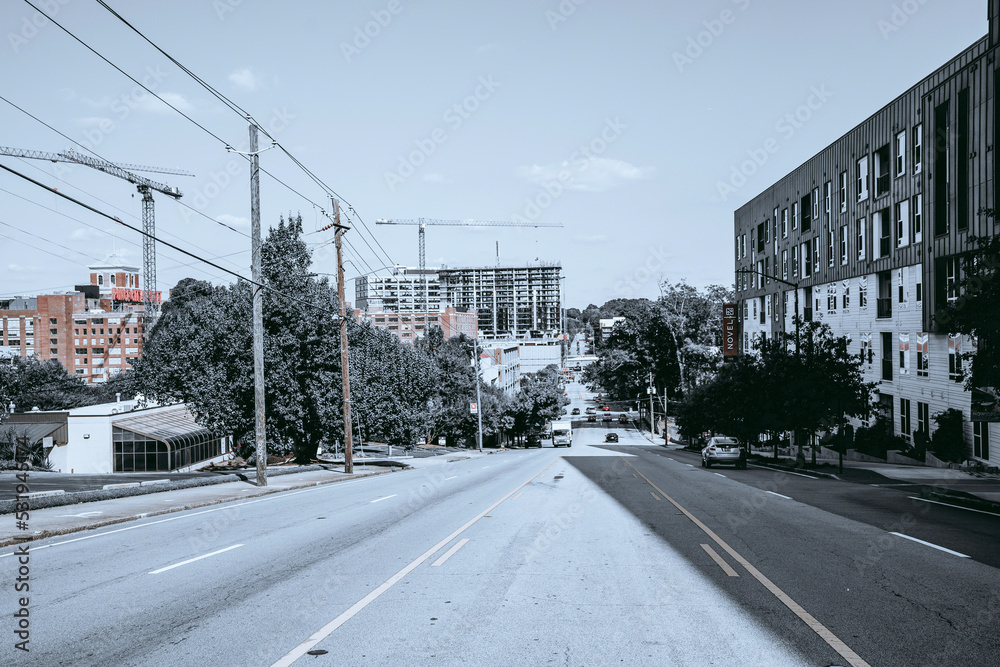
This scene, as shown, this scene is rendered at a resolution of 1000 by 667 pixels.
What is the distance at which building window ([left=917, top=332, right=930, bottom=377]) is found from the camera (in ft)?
116

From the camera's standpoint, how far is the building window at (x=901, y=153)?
3775cm

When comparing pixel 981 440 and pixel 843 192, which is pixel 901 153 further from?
pixel 981 440

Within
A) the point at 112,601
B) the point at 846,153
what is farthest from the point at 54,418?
the point at 846,153

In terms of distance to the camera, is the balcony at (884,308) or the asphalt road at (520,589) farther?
the balcony at (884,308)

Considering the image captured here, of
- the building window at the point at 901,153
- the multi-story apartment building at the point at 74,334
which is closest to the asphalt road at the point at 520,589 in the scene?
the building window at the point at 901,153

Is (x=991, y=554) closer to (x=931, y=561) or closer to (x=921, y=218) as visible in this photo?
(x=931, y=561)

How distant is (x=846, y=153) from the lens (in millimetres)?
44625

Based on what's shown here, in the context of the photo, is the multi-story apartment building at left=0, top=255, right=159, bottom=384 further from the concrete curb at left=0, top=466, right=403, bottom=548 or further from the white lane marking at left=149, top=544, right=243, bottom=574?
the white lane marking at left=149, top=544, right=243, bottom=574

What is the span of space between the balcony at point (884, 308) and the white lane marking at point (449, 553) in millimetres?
34802

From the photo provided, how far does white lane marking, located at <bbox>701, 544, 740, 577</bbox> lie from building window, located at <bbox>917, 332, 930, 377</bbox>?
95.7ft

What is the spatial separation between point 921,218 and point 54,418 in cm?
5071

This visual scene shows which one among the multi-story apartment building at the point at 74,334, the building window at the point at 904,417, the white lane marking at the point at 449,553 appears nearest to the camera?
the white lane marking at the point at 449,553

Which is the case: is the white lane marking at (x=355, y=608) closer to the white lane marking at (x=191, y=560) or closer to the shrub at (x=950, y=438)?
the white lane marking at (x=191, y=560)

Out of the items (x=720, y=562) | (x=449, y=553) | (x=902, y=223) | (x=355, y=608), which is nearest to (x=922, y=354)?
(x=902, y=223)
